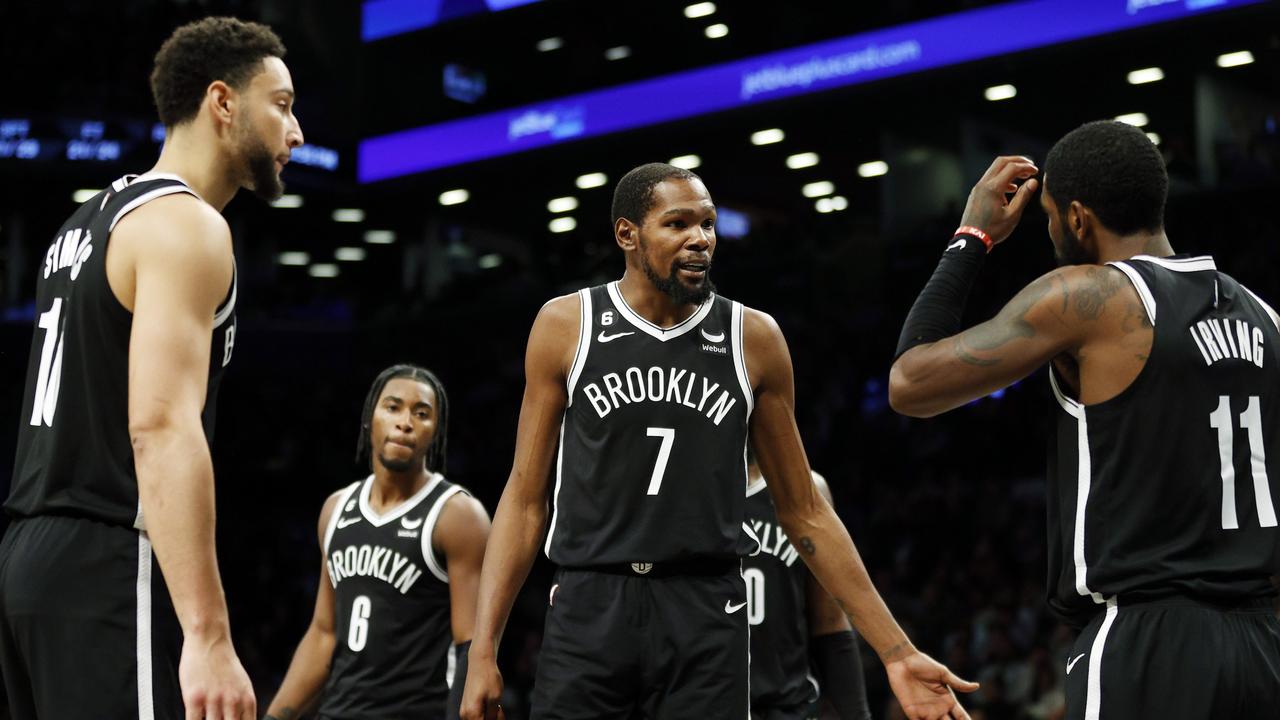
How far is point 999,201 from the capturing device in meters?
3.67

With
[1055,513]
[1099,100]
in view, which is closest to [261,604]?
[1099,100]

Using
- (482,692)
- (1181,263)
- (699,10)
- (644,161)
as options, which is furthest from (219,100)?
(699,10)

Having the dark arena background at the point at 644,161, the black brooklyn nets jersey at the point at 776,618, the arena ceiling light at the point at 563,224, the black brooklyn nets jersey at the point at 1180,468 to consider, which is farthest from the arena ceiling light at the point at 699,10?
the black brooklyn nets jersey at the point at 1180,468

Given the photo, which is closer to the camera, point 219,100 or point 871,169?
point 219,100

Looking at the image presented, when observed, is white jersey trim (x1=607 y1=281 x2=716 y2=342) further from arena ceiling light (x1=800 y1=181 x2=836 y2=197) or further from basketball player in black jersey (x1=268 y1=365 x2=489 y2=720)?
arena ceiling light (x1=800 y1=181 x2=836 y2=197)

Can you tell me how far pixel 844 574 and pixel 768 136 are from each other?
1691cm

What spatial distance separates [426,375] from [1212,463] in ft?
12.6

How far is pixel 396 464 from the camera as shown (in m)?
5.91

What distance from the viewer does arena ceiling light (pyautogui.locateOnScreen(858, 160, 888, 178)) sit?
21.4 meters

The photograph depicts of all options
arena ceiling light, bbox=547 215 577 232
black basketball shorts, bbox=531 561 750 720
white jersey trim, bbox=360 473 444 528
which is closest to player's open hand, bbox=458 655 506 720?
black basketball shorts, bbox=531 561 750 720

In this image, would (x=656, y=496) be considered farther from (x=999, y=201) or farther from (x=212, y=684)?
(x=212, y=684)

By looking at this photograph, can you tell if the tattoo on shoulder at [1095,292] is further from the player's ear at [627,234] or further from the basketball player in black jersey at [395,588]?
the basketball player in black jersey at [395,588]

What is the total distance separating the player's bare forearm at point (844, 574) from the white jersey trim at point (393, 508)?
211 centimetres

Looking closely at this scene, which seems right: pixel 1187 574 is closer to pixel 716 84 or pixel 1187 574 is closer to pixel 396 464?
pixel 396 464
